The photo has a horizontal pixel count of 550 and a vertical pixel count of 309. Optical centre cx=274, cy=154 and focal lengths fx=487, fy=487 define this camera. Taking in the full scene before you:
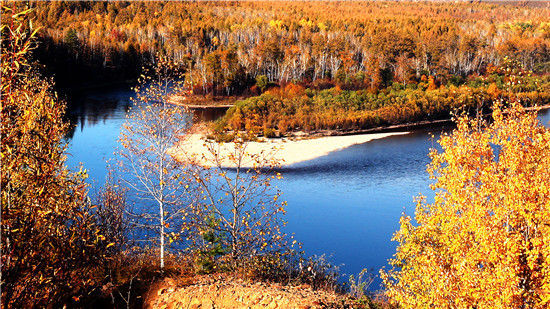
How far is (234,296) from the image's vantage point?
10461 millimetres

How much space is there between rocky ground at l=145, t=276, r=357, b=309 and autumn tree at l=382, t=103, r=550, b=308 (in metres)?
2.04

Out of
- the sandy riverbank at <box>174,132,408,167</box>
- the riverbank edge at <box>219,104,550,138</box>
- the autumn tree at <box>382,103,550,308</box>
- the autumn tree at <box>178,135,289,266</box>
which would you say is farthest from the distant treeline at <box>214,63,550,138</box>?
the autumn tree at <box>382,103,550,308</box>

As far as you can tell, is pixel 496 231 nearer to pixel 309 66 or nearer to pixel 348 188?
pixel 348 188

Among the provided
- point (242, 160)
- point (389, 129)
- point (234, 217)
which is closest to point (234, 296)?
point (234, 217)

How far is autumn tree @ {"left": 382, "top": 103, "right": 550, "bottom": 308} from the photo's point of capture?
30.5ft

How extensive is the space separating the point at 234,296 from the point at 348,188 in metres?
23.2

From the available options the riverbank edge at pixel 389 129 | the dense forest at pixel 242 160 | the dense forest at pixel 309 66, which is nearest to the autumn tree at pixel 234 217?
the dense forest at pixel 242 160

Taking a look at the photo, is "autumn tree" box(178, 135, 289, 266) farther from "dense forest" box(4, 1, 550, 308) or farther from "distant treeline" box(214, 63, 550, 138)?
"distant treeline" box(214, 63, 550, 138)

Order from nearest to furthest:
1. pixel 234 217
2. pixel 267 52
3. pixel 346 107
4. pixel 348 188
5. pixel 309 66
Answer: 1. pixel 234 217
2. pixel 348 188
3. pixel 346 107
4. pixel 267 52
5. pixel 309 66

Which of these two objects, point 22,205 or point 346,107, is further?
point 346,107

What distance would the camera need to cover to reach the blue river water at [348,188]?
23.5m

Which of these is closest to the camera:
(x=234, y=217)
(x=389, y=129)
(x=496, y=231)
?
(x=496, y=231)

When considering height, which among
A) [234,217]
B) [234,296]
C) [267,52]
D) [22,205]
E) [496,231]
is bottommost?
[234,296]

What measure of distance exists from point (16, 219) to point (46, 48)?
253 ft
